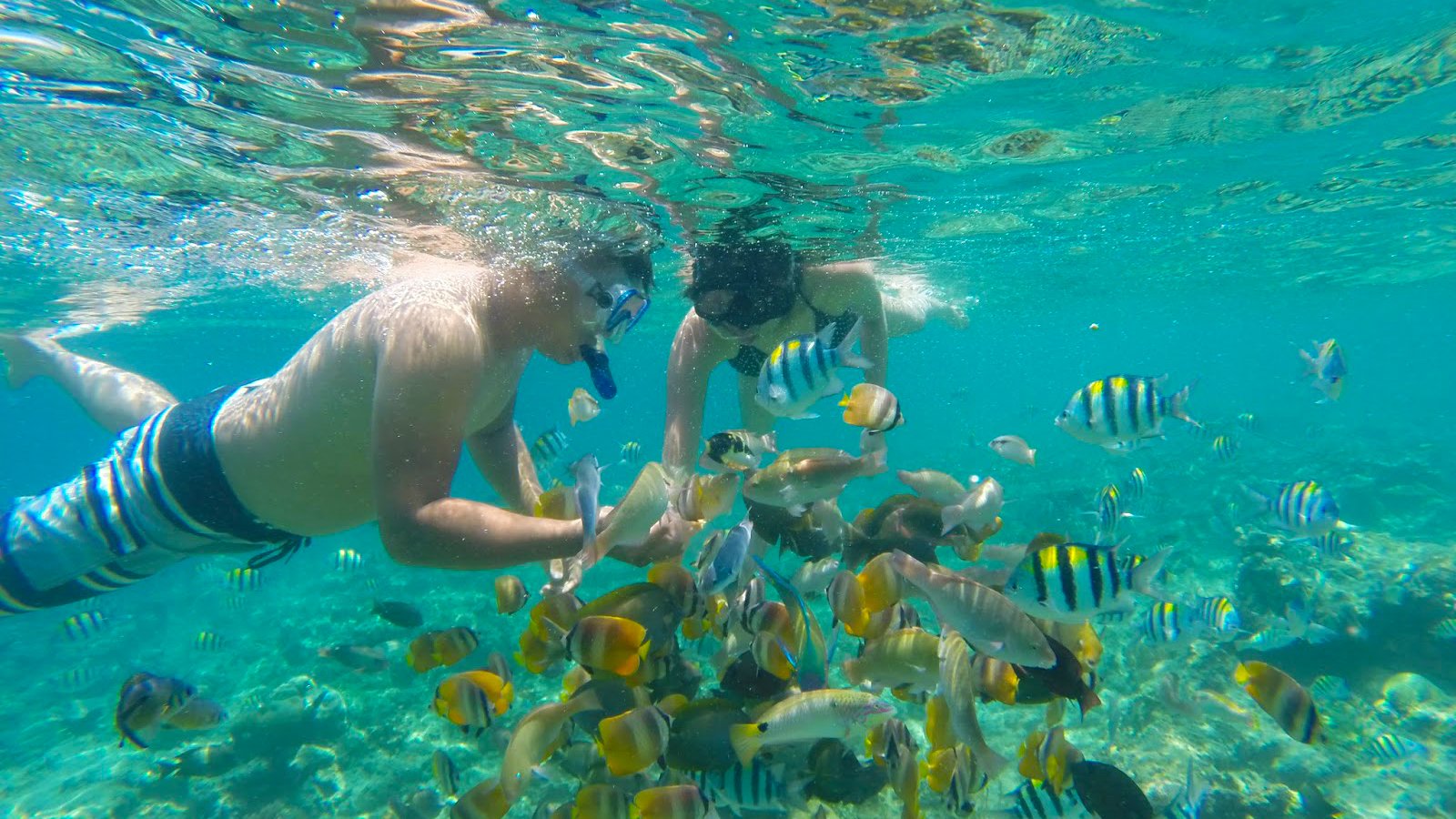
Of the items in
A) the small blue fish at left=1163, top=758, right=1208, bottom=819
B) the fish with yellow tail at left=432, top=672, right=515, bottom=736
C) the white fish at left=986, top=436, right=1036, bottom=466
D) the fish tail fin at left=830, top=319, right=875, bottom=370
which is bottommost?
the small blue fish at left=1163, top=758, right=1208, bottom=819

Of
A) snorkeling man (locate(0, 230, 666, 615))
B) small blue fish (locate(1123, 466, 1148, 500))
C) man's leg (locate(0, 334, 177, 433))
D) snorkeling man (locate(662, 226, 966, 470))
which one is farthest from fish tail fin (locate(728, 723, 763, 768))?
small blue fish (locate(1123, 466, 1148, 500))

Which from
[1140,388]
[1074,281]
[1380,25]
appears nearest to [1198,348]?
[1074,281]

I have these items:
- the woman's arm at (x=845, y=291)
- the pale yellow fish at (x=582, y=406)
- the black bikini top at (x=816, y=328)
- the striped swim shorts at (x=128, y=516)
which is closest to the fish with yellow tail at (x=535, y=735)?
the striped swim shorts at (x=128, y=516)

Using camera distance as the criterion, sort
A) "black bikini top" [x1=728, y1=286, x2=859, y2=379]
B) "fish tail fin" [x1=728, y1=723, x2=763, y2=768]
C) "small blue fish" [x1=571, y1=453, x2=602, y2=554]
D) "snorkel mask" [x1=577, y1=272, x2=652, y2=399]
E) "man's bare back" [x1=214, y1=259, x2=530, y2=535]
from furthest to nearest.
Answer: "black bikini top" [x1=728, y1=286, x2=859, y2=379]
"snorkel mask" [x1=577, y1=272, x2=652, y2=399]
"man's bare back" [x1=214, y1=259, x2=530, y2=535]
"fish tail fin" [x1=728, y1=723, x2=763, y2=768]
"small blue fish" [x1=571, y1=453, x2=602, y2=554]

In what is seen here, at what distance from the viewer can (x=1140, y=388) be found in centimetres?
450

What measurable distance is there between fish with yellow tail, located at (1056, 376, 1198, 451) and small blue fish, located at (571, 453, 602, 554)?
3.55 m

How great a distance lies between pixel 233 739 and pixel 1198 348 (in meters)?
116

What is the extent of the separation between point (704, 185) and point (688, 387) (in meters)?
5.15

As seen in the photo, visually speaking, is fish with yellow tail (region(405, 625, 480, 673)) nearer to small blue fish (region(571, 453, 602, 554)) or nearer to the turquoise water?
the turquoise water

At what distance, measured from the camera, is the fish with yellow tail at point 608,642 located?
2.59 meters

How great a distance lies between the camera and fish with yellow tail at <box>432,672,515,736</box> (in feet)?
13.3

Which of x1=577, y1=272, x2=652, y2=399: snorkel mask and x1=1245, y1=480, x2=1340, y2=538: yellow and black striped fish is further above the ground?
x1=577, y1=272, x2=652, y2=399: snorkel mask

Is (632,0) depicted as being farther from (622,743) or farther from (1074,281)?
(1074,281)

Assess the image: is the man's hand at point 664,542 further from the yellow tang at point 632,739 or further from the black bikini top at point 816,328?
the black bikini top at point 816,328
